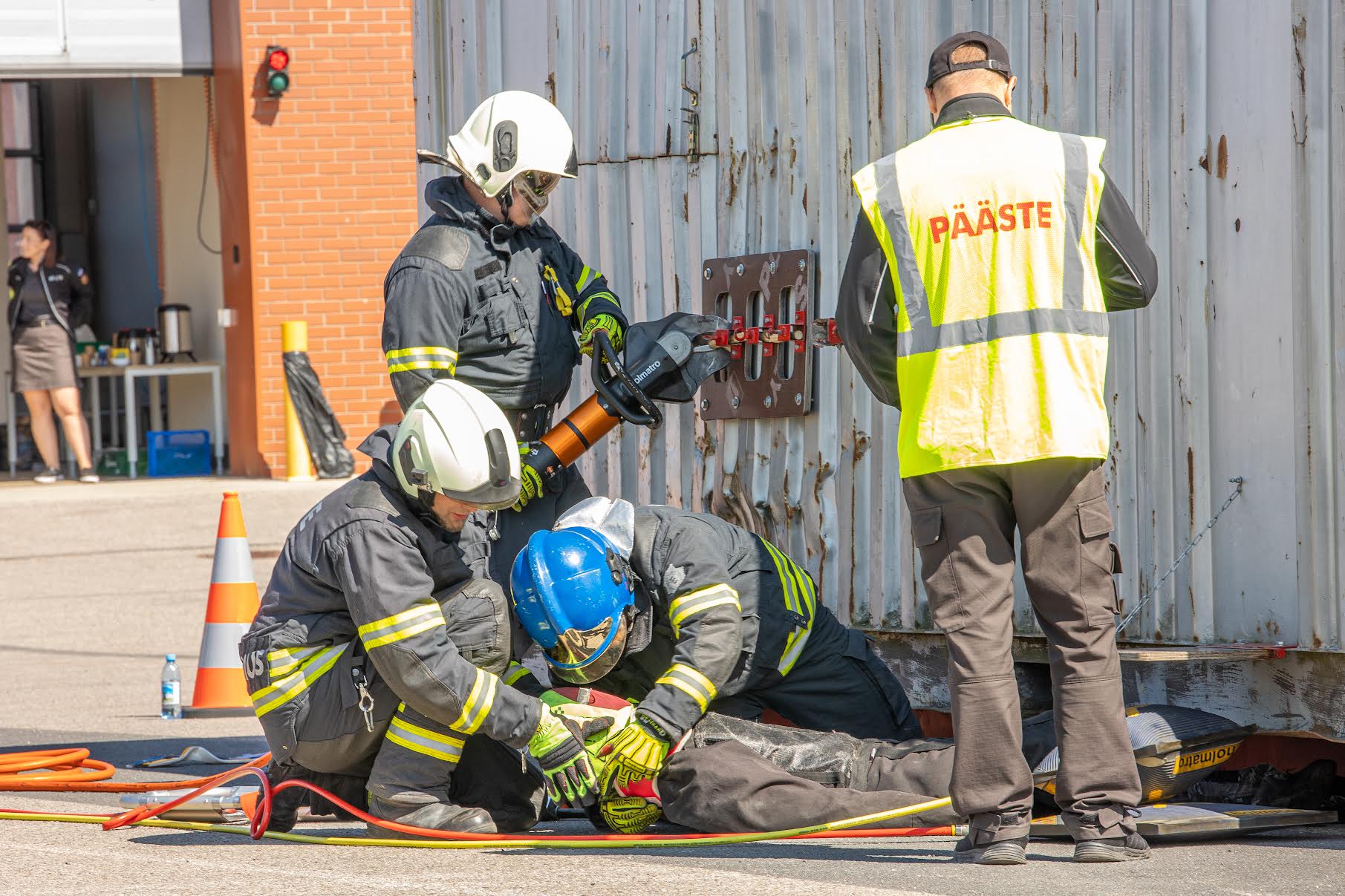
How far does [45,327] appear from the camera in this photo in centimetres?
1505

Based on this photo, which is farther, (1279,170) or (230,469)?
(230,469)

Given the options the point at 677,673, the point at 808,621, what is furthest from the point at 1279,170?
the point at 677,673

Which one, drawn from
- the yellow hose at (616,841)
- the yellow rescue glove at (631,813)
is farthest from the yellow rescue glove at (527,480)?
the yellow hose at (616,841)

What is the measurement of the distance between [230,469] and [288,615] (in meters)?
11.4

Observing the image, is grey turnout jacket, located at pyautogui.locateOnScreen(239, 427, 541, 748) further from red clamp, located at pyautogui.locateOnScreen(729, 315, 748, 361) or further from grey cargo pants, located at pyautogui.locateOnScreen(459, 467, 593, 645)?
red clamp, located at pyautogui.locateOnScreen(729, 315, 748, 361)

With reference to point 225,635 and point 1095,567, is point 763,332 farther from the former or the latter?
point 225,635

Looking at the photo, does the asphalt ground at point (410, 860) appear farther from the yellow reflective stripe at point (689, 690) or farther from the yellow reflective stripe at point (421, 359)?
the yellow reflective stripe at point (421, 359)

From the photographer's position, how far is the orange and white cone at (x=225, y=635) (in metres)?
8.07

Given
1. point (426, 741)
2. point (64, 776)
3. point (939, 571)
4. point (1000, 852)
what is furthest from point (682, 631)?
point (64, 776)

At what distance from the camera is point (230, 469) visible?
53.5 feet

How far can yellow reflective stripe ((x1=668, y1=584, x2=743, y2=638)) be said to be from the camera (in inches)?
206

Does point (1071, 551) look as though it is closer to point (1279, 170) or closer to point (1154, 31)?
point (1279, 170)

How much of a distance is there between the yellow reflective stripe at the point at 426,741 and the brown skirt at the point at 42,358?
10.9 m

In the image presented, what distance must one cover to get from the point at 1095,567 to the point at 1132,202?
1.69m
